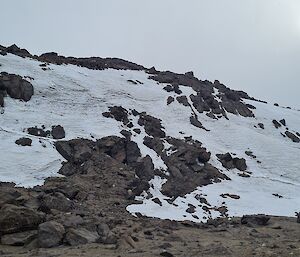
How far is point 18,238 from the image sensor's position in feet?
44.1

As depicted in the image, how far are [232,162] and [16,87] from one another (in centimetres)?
2058

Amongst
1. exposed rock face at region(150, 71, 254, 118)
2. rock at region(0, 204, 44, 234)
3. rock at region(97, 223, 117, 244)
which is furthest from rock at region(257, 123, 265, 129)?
rock at region(0, 204, 44, 234)

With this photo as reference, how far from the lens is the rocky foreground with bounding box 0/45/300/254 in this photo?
529 inches

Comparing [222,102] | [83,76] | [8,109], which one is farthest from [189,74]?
[8,109]

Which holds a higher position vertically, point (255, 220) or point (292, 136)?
point (292, 136)

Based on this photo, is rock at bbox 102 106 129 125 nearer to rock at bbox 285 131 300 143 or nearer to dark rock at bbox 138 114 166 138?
dark rock at bbox 138 114 166 138

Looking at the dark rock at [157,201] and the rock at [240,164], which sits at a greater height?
the rock at [240,164]

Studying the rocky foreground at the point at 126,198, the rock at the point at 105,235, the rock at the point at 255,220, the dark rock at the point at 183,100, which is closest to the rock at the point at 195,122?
the rocky foreground at the point at 126,198

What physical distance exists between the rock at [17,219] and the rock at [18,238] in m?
0.24

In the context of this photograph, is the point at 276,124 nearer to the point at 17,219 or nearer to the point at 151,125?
the point at 151,125

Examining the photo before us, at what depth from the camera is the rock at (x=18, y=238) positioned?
13234mm

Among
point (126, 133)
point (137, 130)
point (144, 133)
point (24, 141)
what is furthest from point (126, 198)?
point (144, 133)

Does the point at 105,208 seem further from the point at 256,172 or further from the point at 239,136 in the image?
the point at 239,136

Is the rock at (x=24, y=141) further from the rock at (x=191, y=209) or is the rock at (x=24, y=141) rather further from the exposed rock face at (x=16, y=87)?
the rock at (x=191, y=209)
